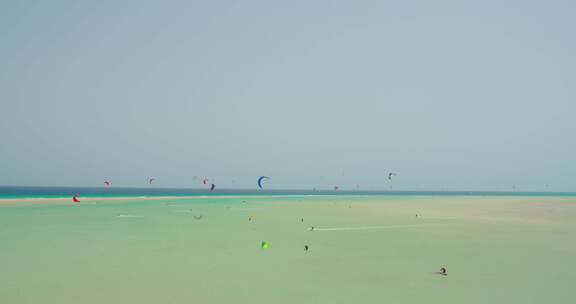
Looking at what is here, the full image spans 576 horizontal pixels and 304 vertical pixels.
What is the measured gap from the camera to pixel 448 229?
20.9 metres

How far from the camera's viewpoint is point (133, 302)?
301 inches

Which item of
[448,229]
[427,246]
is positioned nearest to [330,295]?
[427,246]

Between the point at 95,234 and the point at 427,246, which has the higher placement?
the point at 427,246

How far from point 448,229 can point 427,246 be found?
261 inches

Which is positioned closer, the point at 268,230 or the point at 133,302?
the point at 133,302

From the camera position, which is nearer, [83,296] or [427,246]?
[83,296]

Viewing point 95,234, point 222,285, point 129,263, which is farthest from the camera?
point 95,234

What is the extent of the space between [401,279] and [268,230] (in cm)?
1083

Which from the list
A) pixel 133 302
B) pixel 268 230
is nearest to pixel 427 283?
pixel 133 302

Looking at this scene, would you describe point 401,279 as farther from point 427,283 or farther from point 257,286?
point 257,286

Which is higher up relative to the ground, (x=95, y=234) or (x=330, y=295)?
(x=330, y=295)

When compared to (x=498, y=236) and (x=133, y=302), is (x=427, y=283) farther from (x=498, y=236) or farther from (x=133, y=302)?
(x=498, y=236)

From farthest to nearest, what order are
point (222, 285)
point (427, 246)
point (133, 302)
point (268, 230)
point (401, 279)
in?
point (268, 230) → point (427, 246) → point (401, 279) → point (222, 285) → point (133, 302)

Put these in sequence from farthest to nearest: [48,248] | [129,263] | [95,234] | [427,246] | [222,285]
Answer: [95,234]
[427,246]
[48,248]
[129,263]
[222,285]
